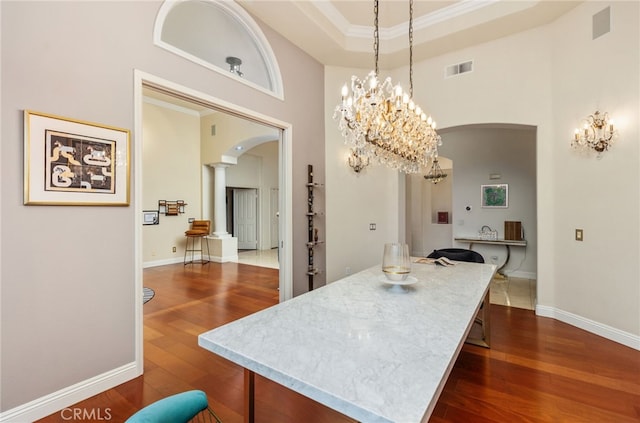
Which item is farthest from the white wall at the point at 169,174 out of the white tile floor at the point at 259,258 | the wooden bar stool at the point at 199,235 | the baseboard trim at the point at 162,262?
the white tile floor at the point at 259,258

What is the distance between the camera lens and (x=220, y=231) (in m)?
7.71

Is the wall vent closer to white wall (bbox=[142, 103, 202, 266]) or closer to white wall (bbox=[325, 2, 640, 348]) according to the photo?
white wall (bbox=[325, 2, 640, 348])

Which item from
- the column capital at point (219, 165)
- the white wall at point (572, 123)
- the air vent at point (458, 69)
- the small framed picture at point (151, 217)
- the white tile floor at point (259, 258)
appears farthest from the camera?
the column capital at point (219, 165)

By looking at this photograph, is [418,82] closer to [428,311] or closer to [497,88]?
[497,88]

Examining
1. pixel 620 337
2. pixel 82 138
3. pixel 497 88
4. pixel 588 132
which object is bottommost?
pixel 620 337

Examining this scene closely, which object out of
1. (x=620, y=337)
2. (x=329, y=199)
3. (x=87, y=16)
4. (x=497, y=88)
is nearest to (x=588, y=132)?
(x=497, y=88)

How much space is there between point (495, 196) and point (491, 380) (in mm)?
4606

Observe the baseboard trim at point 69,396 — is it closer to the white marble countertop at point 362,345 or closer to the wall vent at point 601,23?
the white marble countertop at point 362,345

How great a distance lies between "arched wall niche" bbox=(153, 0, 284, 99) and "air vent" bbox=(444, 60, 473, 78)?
2.43 m

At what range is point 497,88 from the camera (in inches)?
155

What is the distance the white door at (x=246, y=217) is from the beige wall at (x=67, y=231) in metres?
7.18

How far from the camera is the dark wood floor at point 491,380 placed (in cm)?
195

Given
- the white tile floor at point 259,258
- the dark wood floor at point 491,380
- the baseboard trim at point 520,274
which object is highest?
the baseboard trim at point 520,274

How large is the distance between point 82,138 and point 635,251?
4891 millimetres
